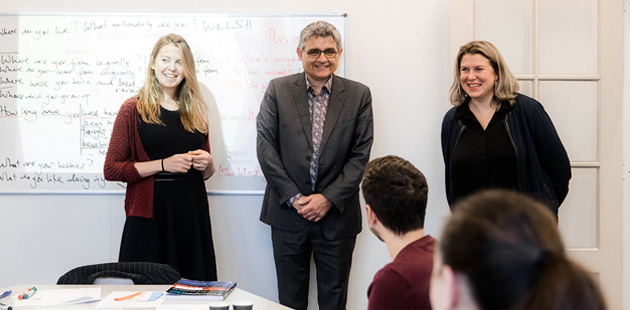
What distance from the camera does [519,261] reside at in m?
0.78

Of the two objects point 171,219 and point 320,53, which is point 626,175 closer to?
point 320,53

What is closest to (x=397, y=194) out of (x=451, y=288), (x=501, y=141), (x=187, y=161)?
(x=451, y=288)

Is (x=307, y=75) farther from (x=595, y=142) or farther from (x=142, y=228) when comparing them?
(x=595, y=142)

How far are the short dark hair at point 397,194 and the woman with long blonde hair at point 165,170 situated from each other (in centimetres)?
153

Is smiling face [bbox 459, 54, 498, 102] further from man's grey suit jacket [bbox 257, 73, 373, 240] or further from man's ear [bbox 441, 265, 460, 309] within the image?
man's ear [bbox 441, 265, 460, 309]

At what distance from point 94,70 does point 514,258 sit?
3.29 metres

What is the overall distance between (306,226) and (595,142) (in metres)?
1.66

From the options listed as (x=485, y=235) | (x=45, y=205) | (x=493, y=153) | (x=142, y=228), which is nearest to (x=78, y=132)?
(x=45, y=205)

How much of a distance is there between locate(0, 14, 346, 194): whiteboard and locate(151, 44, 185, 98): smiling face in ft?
0.96

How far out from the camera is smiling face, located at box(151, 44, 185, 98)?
129 inches

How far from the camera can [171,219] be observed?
314 cm

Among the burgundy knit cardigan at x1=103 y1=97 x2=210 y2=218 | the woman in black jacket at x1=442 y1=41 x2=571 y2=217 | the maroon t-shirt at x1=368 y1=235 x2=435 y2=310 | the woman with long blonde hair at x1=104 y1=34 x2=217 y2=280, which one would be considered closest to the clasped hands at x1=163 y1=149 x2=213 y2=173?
the woman with long blonde hair at x1=104 y1=34 x2=217 y2=280

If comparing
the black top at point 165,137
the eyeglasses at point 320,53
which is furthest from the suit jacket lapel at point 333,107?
the black top at point 165,137

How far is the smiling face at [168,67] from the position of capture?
3281 mm
